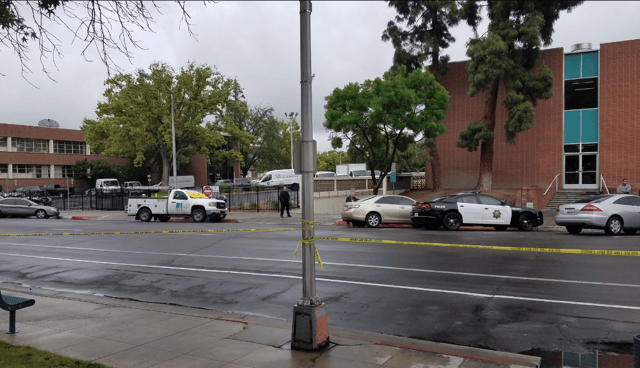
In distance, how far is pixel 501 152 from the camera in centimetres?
3166

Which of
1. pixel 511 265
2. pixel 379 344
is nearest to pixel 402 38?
pixel 511 265

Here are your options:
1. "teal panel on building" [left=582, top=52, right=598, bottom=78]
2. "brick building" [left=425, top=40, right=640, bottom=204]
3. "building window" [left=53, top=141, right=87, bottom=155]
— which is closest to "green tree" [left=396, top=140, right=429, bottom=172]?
"brick building" [left=425, top=40, right=640, bottom=204]

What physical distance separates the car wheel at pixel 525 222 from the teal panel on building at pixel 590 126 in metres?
13.6

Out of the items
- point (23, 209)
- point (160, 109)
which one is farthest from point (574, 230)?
point (160, 109)

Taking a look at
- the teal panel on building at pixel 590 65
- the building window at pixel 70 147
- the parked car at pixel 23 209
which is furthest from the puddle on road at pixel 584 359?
the building window at pixel 70 147

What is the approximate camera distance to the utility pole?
18.3 feet

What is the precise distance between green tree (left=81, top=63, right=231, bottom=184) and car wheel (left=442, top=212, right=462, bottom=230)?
33.6m

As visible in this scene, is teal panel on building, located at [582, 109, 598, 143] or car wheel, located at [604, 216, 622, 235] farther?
teal panel on building, located at [582, 109, 598, 143]

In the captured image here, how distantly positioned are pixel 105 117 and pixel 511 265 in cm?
5053

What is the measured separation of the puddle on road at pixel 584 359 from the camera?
513 centimetres

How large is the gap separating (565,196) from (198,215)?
21.3 meters

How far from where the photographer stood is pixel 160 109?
4681cm

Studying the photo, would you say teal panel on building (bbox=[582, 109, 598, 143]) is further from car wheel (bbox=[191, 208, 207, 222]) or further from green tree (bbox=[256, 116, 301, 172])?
green tree (bbox=[256, 116, 301, 172])

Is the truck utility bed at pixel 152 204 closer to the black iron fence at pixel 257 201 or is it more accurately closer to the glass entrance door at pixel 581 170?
the black iron fence at pixel 257 201
